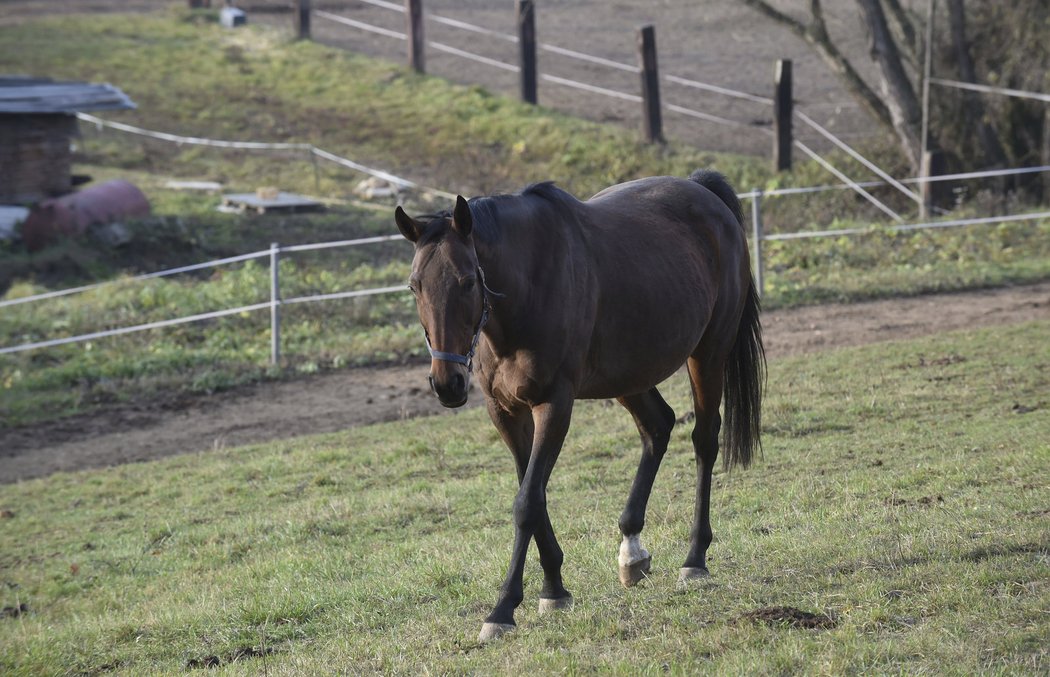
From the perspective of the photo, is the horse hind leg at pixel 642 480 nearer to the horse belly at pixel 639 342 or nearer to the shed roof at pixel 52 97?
the horse belly at pixel 639 342

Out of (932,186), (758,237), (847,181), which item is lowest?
(847,181)

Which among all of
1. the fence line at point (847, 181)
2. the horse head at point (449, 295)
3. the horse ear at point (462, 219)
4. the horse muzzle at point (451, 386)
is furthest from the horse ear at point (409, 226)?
the fence line at point (847, 181)

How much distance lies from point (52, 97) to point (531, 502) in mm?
16090

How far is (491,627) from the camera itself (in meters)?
5.01

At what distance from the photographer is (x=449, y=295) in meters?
4.77

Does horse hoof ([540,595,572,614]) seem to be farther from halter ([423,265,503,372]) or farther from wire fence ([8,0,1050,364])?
wire fence ([8,0,1050,364])

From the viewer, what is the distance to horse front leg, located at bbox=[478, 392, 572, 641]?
16.6ft

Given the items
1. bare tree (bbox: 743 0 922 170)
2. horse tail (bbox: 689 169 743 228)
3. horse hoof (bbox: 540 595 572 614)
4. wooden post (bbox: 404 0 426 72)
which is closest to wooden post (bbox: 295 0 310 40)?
wooden post (bbox: 404 0 426 72)

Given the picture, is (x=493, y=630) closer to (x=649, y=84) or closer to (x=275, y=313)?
(x=275, y=313)

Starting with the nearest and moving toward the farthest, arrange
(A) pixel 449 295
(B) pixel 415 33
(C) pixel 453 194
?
(A) pixel 449 295
(C) pixel 453 194
(B) pixel 415 33

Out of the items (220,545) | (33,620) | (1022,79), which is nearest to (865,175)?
(1022,79)

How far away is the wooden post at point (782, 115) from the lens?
19328 millimetres

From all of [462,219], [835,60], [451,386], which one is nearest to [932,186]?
[835,60]

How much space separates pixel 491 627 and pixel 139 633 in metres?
2.14
